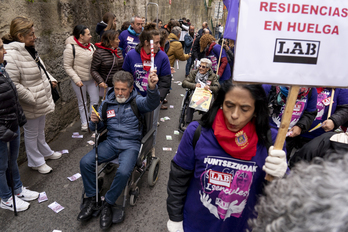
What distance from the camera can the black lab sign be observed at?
3.69 feet

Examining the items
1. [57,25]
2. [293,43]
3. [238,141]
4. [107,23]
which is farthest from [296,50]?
[107,23]

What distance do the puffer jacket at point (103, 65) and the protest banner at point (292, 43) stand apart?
3844mm

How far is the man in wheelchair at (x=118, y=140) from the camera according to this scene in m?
2.88

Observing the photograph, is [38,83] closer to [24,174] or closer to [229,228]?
[24,174]

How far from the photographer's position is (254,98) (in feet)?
5.08

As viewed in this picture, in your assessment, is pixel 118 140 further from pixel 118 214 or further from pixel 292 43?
pixel 292 43

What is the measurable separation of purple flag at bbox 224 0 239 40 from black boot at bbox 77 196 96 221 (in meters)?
3.50

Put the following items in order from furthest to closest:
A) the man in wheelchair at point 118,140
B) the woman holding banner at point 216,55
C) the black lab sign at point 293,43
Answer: the woman holding banner at point 216,55, the man in wheelchair at point 118,140, the black lab sign at point 293,43

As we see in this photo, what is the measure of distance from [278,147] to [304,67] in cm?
42

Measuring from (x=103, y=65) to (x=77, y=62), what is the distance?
1.65 feet

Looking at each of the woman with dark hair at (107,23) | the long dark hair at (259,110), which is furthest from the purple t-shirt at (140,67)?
the long dark hair at (259,110)

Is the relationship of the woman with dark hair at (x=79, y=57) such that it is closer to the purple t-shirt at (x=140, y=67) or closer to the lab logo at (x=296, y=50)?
the purple t-shirt at (x=140, y=67)

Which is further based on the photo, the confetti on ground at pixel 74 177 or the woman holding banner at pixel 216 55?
the woman holding banner at pixel 216 55

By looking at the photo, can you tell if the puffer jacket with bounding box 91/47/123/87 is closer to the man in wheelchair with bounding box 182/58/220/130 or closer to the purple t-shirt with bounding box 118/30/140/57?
the purple t-shirt with bounding box 118/30/140/57
